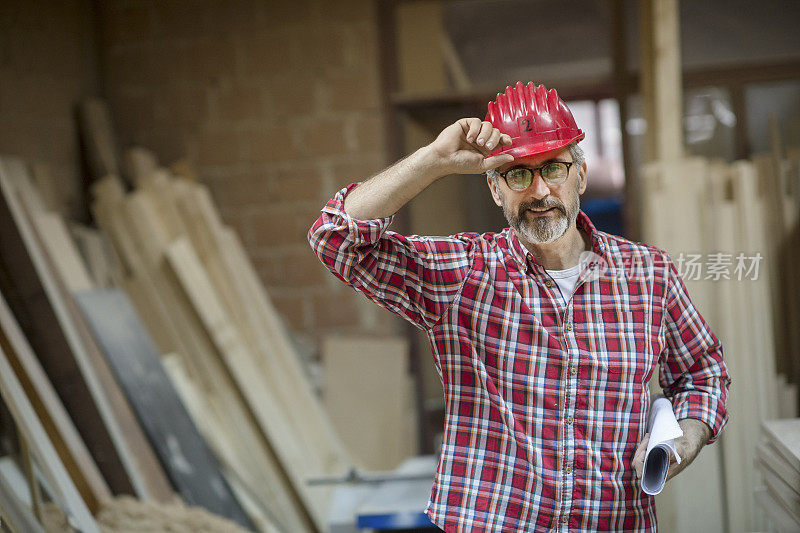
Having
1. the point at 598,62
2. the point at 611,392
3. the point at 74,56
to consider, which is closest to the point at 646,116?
the point at 598,62

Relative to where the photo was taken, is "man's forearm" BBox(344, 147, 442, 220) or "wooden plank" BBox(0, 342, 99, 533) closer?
"man's forearm" BBox(344, 147, 442, 220)

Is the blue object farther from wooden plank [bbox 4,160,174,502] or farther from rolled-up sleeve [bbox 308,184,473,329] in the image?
rolled-up sleeve [bbox 308,184,473,329]

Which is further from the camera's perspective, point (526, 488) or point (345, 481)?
point (345, 481)

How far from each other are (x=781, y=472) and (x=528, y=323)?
859 millimetres

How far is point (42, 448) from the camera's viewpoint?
2619 millimetres

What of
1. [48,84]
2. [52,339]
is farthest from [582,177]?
[48,84]

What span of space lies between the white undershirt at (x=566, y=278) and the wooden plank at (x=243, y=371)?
7.24 ft

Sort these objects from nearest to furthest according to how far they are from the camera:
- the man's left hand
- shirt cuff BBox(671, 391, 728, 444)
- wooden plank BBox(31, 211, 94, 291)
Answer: the man's left hand → shirt cuff BBox(671, 391, 728, 444) → wooden plank BBox(31, 211, 94, 291)

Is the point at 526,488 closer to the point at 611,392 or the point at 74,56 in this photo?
the point at 611,392

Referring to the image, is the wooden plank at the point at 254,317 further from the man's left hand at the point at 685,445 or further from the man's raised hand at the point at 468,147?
the man's raised hand at the point at 468,147

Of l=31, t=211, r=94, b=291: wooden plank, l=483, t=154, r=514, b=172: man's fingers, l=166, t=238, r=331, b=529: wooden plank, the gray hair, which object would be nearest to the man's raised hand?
l=483, t=154, r=514, b=172: man's fingers

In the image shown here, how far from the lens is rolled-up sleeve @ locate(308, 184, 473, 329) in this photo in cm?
171

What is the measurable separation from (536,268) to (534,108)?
34 centimetres

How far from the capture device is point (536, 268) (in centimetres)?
185
